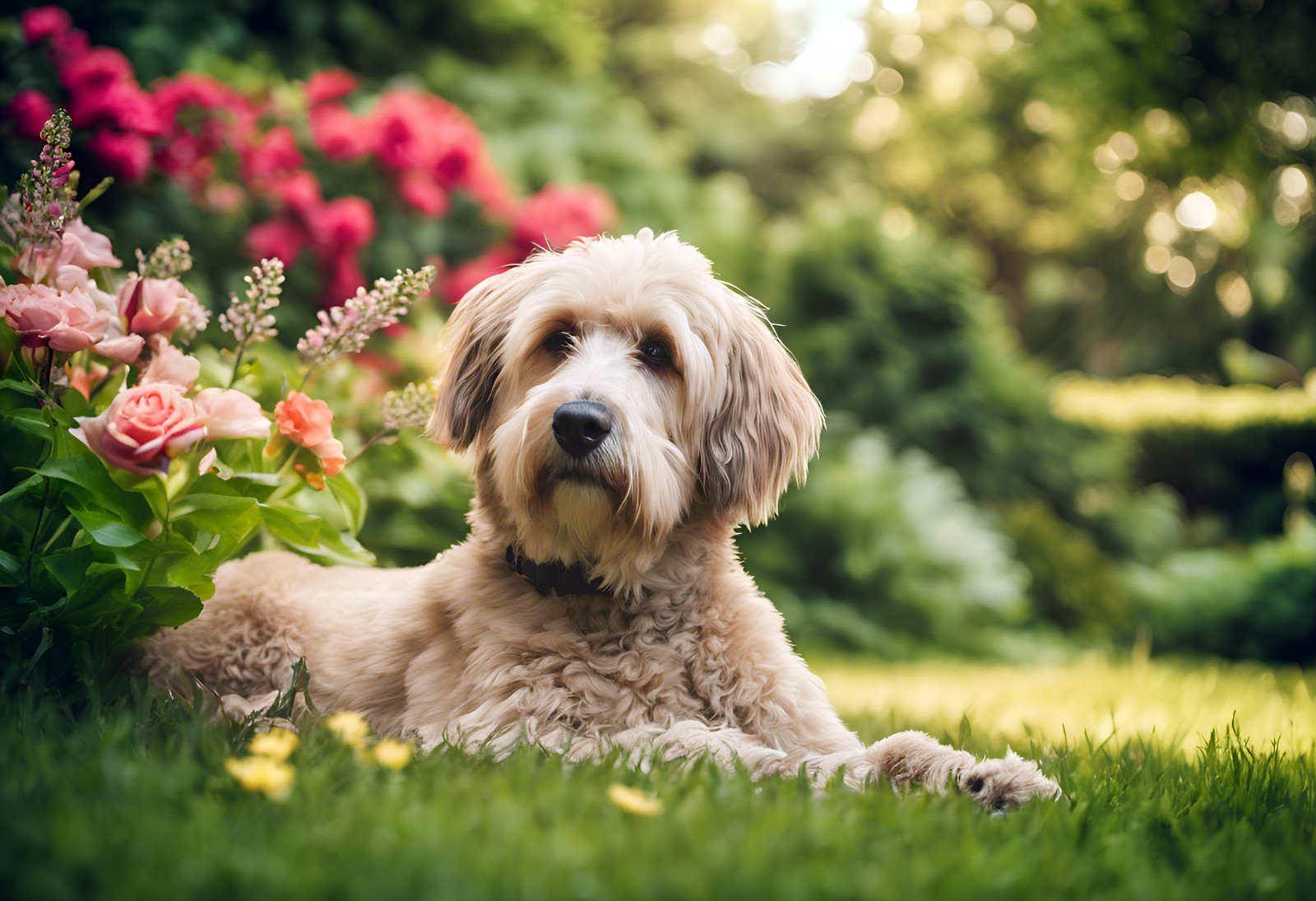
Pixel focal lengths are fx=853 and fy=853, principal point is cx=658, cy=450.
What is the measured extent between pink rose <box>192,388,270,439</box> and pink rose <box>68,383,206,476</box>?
14cm

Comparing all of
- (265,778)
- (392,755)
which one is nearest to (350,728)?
(392,755)

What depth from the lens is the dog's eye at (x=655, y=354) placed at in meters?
2.66

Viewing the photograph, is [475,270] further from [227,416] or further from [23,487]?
[23,487]

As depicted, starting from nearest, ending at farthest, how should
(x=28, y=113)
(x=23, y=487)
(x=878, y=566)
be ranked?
(x=23, y=487) → (x=28, y=113) → (x=878, y=566)

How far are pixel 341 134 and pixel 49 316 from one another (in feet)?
12.8

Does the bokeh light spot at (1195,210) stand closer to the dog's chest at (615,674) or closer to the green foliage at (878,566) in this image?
the green foliage at (878,566)

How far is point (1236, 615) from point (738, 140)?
1382 centimetres

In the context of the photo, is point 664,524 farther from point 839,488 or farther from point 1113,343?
point 1113,343

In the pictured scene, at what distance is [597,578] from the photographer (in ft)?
8.28

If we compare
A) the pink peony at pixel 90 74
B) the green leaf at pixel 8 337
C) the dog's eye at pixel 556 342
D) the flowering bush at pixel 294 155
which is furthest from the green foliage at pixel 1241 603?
the pink peony at pixel 90 74

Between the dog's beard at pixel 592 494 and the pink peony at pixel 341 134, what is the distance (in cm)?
420

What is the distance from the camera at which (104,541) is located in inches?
84.1

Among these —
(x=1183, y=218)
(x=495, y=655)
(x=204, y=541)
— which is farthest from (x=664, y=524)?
(x=1183, y=218)

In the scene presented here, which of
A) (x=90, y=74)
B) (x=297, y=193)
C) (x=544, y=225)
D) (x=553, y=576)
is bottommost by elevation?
(x=553, y=576)
